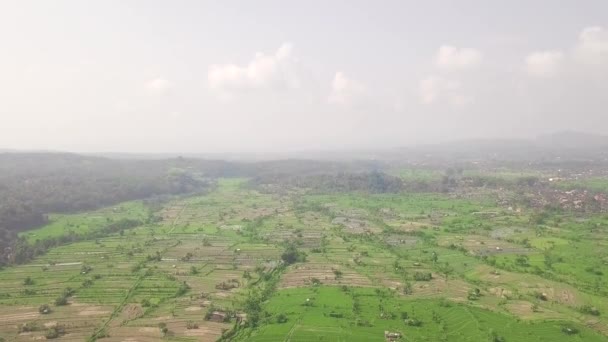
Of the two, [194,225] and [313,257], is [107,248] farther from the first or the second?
[313,257]

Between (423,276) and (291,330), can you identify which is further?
(423,276)

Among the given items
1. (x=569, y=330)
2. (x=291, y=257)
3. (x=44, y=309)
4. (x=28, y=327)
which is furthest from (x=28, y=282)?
(x=569, y=330)

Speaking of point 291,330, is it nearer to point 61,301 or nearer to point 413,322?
point 413,322

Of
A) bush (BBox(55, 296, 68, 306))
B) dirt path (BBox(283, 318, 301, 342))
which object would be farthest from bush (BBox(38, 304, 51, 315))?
dirt path (BBox(283, 318, 301, 342))

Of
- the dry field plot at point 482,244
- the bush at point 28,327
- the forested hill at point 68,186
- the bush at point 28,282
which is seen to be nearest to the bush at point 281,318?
the bush at point 28,327

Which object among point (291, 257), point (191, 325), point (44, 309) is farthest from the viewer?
point (291, 257)

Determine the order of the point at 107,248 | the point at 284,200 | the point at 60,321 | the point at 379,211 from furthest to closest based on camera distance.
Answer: the point at 284,200 < the point at 379,211 < the point at 107,248 < the point at 60,321

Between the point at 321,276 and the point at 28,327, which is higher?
the point at 321,276

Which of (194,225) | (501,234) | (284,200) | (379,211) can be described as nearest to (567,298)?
(501,234)
